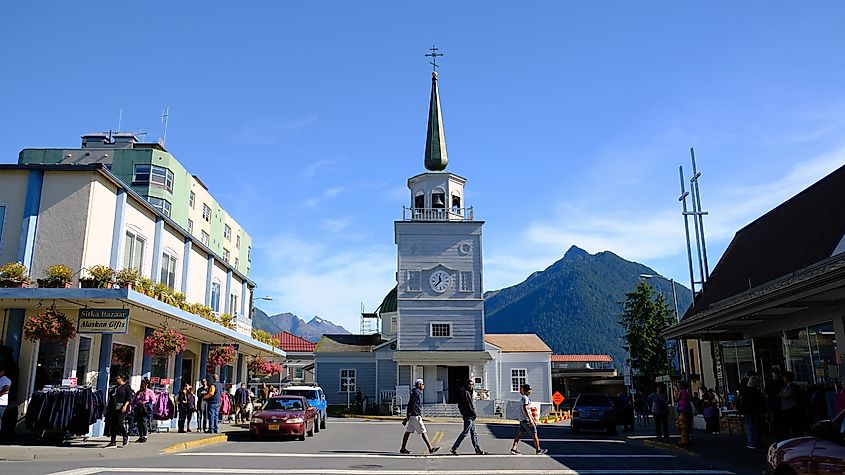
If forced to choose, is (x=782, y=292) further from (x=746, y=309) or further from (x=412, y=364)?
(x=412, y=364)

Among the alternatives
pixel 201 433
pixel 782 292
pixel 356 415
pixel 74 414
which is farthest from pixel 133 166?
pixel 782 292

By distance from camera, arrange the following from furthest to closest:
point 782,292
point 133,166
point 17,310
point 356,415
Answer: point 133,166 < point 356,415 < point 17,310 < point 782,292

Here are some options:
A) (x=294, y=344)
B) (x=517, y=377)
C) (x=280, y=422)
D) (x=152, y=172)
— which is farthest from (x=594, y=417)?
(x=294, y=344)

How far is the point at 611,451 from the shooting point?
1738 cm

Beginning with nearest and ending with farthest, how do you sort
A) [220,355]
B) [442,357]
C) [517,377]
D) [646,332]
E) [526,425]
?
[526,425], [220,355], [442,357], [517,377], [646,332]

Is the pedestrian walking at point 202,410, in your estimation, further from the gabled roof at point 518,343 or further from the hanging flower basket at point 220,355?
the gabled roof at point 518,343

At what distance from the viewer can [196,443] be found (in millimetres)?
18031

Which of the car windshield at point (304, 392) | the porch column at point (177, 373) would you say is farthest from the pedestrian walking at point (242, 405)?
the porch column at point (177, 373)

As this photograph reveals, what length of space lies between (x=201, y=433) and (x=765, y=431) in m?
17.0

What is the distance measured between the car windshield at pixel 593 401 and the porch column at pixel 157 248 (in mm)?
15775

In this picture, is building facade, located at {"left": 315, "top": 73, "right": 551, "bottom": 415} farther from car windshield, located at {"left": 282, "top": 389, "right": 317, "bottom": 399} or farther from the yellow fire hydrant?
the yellow fire hydrant

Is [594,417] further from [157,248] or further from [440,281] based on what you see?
[440,281]

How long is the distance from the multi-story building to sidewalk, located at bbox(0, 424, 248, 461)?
80.3ft

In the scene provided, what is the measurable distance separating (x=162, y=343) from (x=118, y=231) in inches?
132
